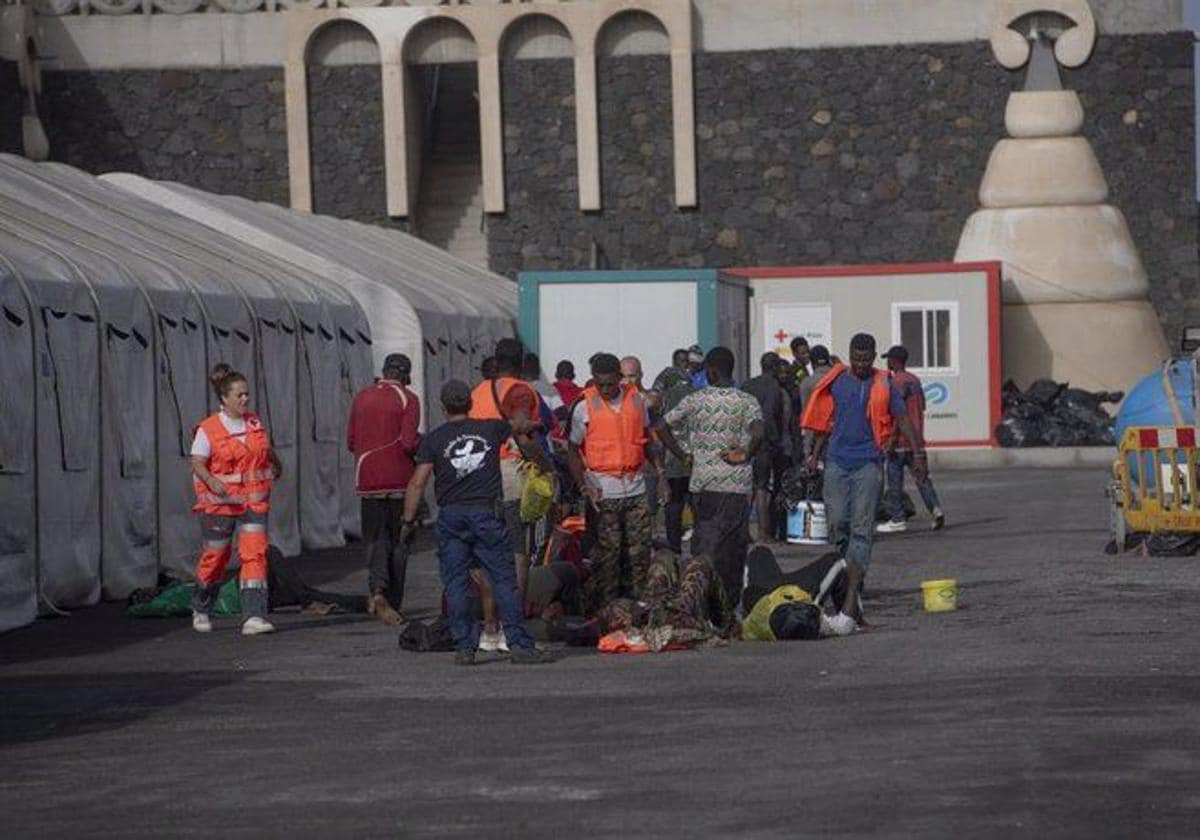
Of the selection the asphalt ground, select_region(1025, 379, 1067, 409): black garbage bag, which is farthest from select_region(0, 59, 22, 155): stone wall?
the asphalt ground

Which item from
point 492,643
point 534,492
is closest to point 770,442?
point 534,492

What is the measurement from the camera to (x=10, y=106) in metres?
50.1

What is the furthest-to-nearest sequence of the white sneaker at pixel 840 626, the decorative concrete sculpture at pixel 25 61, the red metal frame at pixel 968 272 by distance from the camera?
the decorative concrete sculpture at pixel 25 61, the red metal frame at pixel 968 272, the white sneaker at pixel 840 626

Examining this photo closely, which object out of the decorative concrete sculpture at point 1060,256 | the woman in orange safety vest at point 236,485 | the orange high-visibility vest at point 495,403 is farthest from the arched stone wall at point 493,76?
the woman in orange safety vest at point 236,485

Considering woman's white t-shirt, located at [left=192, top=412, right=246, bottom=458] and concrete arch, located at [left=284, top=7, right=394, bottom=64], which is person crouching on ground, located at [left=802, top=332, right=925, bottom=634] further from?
concrete arch, located at [left=284, top=7, right=394, bottom=64]

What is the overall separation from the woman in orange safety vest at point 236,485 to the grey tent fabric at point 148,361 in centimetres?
161

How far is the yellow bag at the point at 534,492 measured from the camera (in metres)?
17.8

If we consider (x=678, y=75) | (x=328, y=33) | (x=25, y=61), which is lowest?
(x=678, y=75)

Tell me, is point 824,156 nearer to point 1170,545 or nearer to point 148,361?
point 1170,545

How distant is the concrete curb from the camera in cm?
4144

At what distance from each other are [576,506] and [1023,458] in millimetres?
22140

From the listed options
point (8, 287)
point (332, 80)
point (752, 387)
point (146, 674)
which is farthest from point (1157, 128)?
point (146, 674)

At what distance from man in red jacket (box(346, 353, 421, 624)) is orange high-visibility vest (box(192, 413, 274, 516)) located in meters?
1.01

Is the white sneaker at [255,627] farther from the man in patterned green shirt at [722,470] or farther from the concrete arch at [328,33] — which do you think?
the concrete arch at [328,33]
